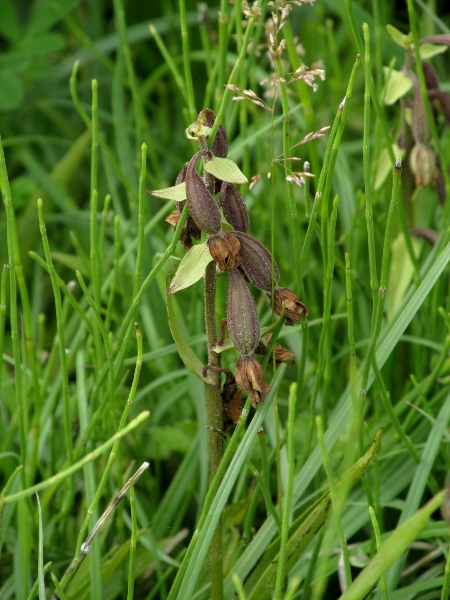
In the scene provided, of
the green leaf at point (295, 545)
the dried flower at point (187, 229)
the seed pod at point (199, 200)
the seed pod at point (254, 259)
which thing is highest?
the seed pod at point (199, 200)

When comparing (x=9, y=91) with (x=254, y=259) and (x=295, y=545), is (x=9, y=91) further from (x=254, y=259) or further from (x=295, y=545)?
(x=295, y=545)

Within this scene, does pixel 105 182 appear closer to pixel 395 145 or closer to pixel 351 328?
pixel 395 145

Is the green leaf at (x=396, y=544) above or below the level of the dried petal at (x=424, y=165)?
below

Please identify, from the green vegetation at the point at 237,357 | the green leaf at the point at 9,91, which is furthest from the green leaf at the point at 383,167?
the green leaf at the point at 9,91

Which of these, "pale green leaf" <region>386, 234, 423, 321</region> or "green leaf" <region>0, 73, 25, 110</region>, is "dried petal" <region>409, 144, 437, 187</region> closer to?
"pale green leaf" <region>386, 234, 423, 321</region>

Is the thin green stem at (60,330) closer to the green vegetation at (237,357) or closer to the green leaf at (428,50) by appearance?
the green vegetation at (237,357)

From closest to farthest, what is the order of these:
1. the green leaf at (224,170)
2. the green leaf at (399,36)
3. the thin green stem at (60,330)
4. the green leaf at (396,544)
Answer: the green leaf at (396,544), the green leaf at (224,170), the thin green stem at (60,330), the green leaf at (399,36)

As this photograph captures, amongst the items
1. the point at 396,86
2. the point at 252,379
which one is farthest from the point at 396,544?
the point at 396,86
